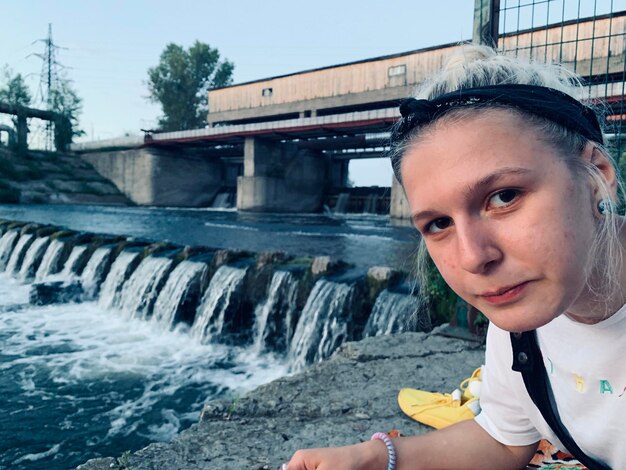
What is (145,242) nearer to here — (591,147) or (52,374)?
(52,374)

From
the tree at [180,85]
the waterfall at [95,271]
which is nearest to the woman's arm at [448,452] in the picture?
the waterfall at [95,271]

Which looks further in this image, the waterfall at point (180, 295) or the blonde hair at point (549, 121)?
the waterfall at point (180, 295)

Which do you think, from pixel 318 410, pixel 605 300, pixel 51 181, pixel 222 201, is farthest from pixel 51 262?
pixel 51 181

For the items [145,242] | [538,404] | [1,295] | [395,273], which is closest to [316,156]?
[145,242]

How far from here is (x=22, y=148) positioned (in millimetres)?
32062

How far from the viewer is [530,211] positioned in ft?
2.89

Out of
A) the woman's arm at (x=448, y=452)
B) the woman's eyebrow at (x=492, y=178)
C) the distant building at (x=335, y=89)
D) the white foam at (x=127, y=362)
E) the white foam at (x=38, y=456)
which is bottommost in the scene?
the white foam at (x=38, y=456)

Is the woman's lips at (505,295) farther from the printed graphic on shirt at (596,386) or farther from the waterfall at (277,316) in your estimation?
the waterfall at (277,316)

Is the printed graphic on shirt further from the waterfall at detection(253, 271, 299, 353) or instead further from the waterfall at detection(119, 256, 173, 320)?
the waterfall at detection(119, 256, 173, 320)

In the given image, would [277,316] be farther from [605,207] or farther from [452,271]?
[605,207]

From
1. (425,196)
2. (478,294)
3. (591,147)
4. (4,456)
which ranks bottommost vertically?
(4,456)

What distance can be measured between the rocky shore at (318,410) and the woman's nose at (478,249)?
1681 millimetres

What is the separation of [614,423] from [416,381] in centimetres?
214

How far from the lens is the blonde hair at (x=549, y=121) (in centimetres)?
93
